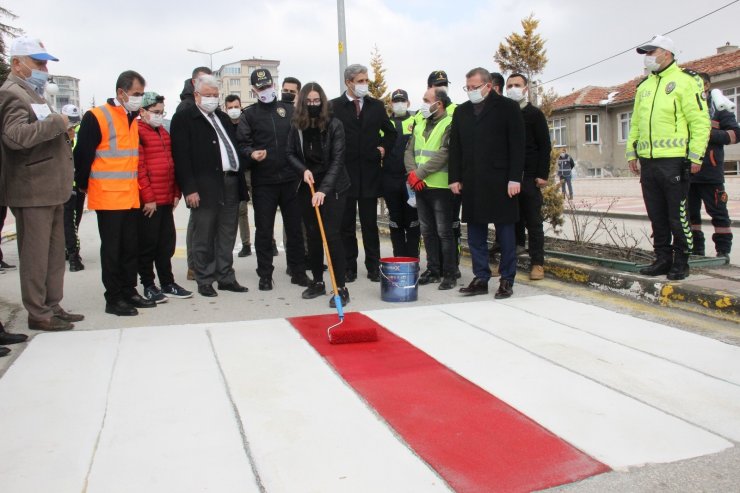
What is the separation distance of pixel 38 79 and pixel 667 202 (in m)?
5.04

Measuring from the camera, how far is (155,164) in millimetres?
5703

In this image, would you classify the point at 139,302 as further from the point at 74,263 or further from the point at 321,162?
the point at 74,263

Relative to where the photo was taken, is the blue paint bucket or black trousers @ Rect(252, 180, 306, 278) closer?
the blue paint bucket

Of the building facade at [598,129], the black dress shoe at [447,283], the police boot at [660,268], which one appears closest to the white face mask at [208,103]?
the black dress shoe at [447,283]

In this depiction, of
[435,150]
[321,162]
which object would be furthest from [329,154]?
[435,150]

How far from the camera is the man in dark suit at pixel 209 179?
5.80 meters

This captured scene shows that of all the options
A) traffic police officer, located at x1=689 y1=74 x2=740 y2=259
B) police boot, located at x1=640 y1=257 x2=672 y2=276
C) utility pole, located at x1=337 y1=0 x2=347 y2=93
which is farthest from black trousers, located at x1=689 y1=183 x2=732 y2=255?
utility pole, located at x1=337 y1=0 x2=347 y2=93

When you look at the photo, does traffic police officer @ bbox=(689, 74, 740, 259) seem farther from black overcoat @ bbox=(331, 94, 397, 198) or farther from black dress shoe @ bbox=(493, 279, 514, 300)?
black overcoat @ bbox=(331, 94, 397, 198)

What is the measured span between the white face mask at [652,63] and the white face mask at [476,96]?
1.40 m

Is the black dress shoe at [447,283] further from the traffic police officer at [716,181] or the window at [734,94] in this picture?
the window at [734,94]

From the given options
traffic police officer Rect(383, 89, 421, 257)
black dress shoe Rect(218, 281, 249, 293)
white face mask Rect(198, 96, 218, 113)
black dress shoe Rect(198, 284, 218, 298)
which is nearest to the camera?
white face mask Rect(198, 96, 218, 113)

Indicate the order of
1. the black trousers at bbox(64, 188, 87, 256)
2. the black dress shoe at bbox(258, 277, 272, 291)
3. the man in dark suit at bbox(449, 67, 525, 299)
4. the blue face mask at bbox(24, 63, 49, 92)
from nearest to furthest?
the blue face mask at bbox(24, 63, 49, 92) < the man in dark suit at bbox(449, 67, 525, 299) < the black dress shoe at bbox(258, 277, 272, 291) < the black trousers at bbox(64, 188, 87, 256)

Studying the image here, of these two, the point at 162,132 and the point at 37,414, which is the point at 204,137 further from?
the point at 37,414

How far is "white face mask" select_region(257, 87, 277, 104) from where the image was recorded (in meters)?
6.16
